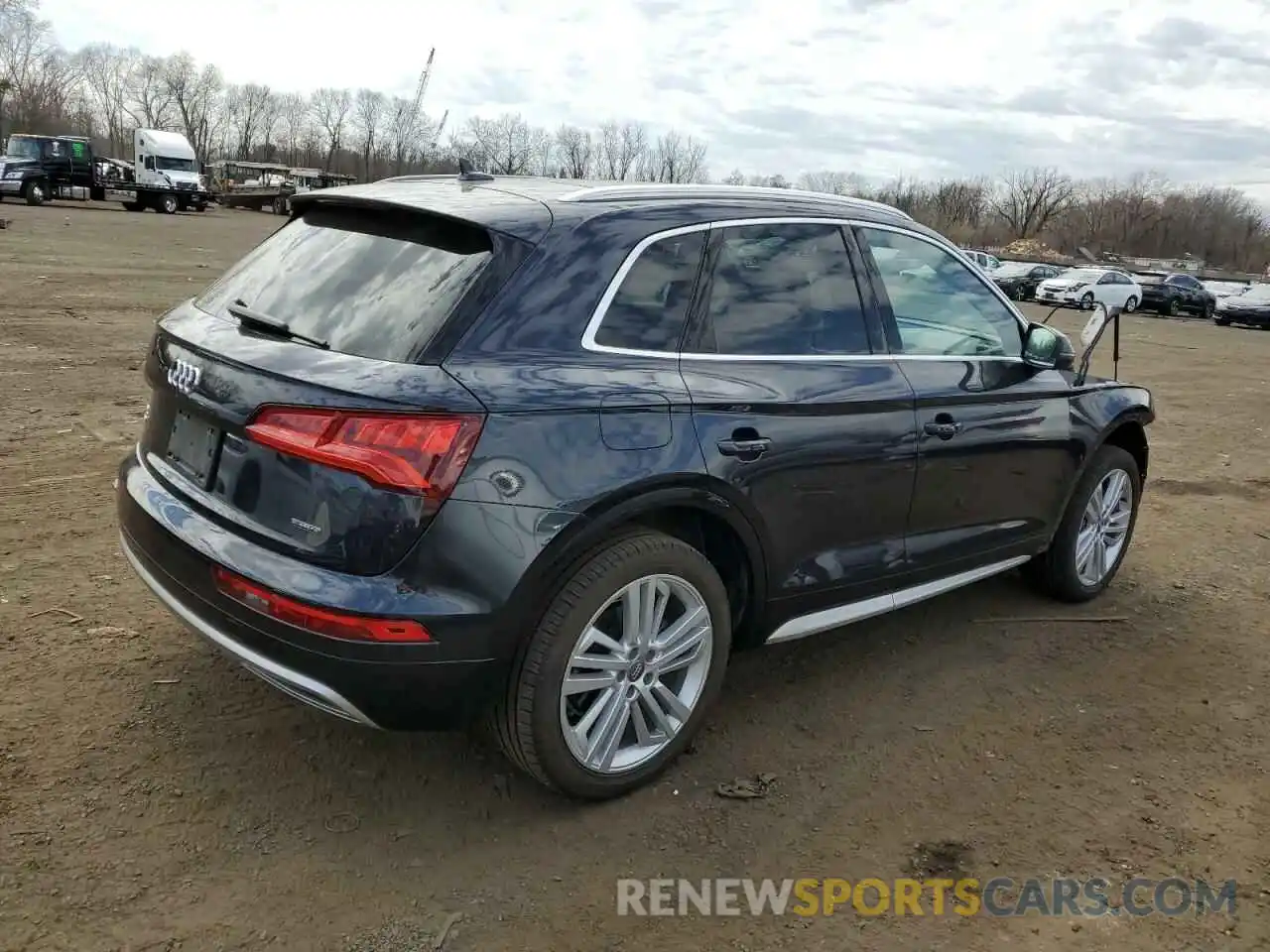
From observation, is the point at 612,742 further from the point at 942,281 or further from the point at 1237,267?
the point at 1237,267

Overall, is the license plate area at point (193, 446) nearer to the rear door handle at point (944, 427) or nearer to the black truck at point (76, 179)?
the rear door handle at point (944, 427)

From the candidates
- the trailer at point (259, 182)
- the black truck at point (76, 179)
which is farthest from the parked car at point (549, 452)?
the trailer at point (259, 182)

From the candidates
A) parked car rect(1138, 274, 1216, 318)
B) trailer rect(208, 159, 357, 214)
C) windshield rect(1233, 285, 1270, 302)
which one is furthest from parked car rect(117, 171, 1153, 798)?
trailer rect(208, 159, 357, 214)

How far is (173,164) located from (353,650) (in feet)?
156

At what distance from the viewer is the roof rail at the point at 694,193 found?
3.20 metres

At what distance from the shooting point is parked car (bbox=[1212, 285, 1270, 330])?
102 feet

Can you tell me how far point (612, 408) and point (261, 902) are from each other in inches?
61.5

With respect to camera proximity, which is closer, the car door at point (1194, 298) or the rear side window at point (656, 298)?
the rear side window at point (656, 298)

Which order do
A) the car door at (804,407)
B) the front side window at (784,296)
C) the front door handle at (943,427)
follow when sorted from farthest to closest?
1. the front door handle at (943,427)
2. the front side window at (784,296)
3. the car door at (804,407)

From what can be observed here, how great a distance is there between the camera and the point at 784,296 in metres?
3.41

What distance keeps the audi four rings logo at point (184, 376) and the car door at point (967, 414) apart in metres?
2.34

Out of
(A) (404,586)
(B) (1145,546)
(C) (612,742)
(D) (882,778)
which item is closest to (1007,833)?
(D) (882,778)

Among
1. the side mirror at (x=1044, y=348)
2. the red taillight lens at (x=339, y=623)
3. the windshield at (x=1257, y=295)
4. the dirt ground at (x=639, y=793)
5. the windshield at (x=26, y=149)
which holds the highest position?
the windshield at (x=26, y=149)

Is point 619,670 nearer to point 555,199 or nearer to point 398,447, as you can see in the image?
point 398,447
